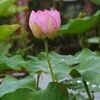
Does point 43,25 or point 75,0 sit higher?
point 43,25

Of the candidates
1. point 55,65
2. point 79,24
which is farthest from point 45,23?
point 79,24

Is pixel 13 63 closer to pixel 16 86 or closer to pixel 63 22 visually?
pixel 16 86

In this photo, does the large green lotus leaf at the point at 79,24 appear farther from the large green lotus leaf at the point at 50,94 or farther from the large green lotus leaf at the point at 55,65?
the large green lotus leaf at the point at 50,94

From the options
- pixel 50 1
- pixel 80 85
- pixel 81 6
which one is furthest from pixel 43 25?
pixel 81 6

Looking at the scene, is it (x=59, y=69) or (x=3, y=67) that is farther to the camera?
(x=3, y=67)

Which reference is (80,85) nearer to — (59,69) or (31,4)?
(59,69)

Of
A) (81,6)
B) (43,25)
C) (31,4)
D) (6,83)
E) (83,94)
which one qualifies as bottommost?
(81,6)

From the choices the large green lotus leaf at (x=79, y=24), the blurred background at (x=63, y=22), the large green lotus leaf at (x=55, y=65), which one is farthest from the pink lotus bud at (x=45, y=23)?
the blurred background at (x=63, y=22)
